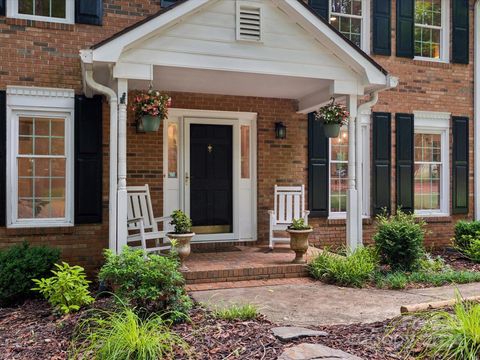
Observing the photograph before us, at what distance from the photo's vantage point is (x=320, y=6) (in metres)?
8.21

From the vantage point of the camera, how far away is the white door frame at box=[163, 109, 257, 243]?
301 inches

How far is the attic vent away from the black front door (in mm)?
2175

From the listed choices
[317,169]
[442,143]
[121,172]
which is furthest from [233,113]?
[442,143]

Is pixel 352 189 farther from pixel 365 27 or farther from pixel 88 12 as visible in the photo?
pixel 88 12

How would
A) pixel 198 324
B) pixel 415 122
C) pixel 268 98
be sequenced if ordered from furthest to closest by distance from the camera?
pixel 415 122
pixel 268 98
pixel 198 324

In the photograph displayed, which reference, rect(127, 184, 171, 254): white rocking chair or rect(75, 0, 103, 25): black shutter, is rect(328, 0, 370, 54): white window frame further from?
rect(127, 184, 171, 254): white rocking chair

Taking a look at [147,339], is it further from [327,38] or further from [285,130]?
[285,130]

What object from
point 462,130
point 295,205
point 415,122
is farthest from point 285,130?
point 462,130

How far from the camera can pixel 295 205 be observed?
7887mm

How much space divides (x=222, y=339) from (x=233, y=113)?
469 centimetres

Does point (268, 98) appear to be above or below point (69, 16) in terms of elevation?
below

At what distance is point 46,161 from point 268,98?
12.4ft

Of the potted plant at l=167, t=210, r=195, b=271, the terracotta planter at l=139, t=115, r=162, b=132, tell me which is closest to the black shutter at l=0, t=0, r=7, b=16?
the terracotta planter at l=139, t=115, r=162, b=132

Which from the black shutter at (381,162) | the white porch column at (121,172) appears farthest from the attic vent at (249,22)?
the black shutter at (381,162)
